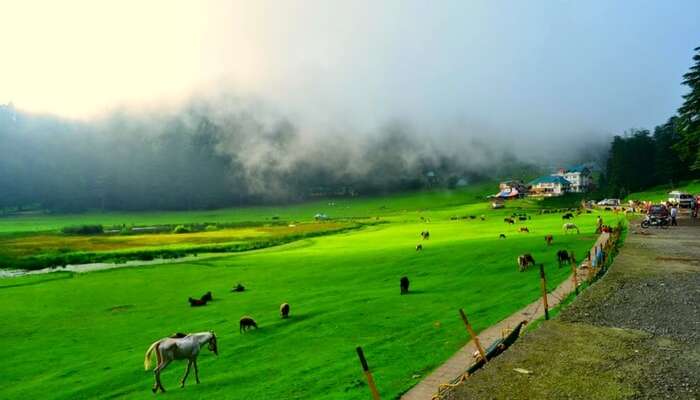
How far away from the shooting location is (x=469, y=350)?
17.6 m

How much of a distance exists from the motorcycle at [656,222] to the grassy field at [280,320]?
42.5ft

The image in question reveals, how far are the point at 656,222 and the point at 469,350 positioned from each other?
5063 centimetres

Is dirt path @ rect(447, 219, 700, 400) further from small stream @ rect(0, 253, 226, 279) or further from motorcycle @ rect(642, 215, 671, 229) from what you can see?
small stream @ rect(0, 253, 226, 279)

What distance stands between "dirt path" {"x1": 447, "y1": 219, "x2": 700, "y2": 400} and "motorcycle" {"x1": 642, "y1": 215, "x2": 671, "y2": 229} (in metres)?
36.5

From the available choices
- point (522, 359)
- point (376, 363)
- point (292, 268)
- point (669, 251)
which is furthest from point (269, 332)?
point (669, 251)

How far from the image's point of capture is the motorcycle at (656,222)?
5652cm

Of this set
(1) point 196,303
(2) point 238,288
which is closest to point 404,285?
(1) point 196,303

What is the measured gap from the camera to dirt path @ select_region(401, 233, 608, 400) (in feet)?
46.5

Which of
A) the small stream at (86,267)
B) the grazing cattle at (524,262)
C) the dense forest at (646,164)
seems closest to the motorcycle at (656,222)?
the grazing cattle at (524,262)

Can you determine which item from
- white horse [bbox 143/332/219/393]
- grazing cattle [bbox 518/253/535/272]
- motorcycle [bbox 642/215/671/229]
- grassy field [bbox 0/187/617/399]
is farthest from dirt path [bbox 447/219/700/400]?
motorcycle [bbox 642/215/671/229]

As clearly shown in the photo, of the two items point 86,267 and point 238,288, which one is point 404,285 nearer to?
point 238,288

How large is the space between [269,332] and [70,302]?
25.5 metres

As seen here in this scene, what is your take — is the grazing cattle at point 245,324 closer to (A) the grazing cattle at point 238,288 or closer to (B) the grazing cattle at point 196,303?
(B) the grazing cattle at point 196,303

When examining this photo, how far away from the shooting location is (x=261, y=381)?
18.7 meters
